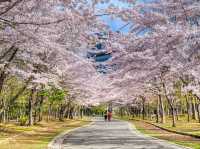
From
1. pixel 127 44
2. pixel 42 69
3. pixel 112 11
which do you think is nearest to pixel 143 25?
pixel 127 44

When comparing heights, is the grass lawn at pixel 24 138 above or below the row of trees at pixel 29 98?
below

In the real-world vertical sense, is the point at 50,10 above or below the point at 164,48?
above

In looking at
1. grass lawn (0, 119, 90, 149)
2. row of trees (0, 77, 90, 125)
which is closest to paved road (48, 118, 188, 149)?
grass lawn (0, 119, 90, 149)

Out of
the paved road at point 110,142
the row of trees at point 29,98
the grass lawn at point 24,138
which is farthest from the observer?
the row of trees at point 29,98

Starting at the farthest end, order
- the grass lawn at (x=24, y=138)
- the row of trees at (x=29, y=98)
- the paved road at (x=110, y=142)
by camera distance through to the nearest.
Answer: the row of trees at (x=29, y=98) → the paved road at (x=110, y=142) → the grass lawn at (x=24, y=138)

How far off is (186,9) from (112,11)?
2276 millimetres

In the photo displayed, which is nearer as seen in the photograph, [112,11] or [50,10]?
[112,11]

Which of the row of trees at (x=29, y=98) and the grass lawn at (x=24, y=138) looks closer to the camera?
the grass lawn at (x=24, y=138)

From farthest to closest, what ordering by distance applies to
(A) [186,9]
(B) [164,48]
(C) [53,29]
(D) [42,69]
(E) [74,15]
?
1. (D) [42,69]
2. (C) [53,29]
3. (B) [164,48]
4. (A) [186,9]
5. (E) [74,15]

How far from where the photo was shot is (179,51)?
12.2 metres

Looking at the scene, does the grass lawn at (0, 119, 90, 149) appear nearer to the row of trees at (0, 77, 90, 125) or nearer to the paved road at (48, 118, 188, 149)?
the paved road at (48, 118, 188, 149)

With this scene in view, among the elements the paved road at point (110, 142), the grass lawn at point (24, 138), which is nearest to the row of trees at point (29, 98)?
the grass lawn at point (24, 138)

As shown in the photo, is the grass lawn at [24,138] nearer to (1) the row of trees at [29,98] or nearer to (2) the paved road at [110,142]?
(2) the paved road at [110,142]

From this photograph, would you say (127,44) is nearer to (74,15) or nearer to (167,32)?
(167,32)
